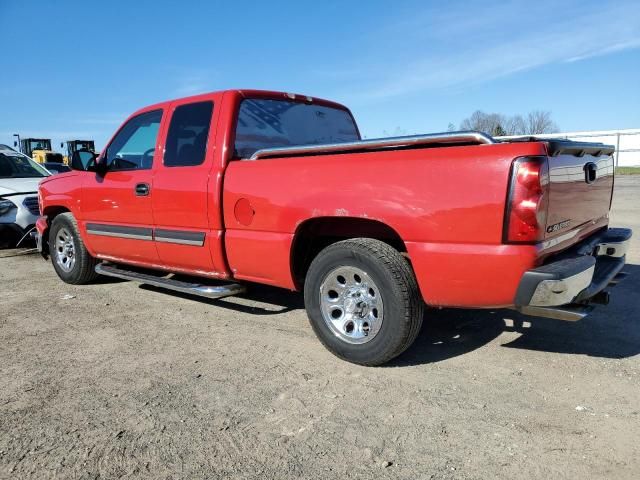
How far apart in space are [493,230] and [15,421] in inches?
114

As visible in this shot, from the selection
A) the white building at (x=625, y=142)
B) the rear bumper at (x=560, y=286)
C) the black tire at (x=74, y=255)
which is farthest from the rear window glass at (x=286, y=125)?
the white building at (x=625, y=142)

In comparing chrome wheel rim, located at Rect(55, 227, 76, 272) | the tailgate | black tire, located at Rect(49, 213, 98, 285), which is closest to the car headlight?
black tire, located at Rect(49, 213, 98, 285)

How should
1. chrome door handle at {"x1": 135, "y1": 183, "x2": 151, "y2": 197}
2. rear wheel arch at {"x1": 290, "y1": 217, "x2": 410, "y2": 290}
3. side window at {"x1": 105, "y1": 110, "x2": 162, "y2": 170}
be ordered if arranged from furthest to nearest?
side window at {"x1": 105, "y1": 110, "x2": 162, "y2": 170}
chrome door handle at {"x1": 135, "y1": 183, "x2": 151, "y2": 197}
rear wheel arch at {"x1": 290, "y1": 217, "x2": 410, "y2": 290}

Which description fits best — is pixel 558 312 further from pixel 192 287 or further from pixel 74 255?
pixel 74 255

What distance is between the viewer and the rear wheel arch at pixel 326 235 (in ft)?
11.9

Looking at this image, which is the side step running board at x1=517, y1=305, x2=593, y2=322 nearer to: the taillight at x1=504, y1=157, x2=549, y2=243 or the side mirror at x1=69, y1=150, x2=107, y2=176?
the taillight at x1=504, y1=157, x2=549, y2=243

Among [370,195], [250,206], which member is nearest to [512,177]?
[370,195]

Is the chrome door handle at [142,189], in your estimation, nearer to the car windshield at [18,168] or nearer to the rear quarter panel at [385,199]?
the rear quarter panel at [385,199]

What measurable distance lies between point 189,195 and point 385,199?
192cm

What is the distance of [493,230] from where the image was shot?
2881 millimetres

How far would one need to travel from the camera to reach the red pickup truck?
113 inches

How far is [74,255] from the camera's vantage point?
19.9 ft

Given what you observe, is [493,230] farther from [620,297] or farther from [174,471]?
[620,297]

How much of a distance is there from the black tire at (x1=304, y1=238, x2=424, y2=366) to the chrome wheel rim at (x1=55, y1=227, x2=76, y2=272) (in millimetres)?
3854
